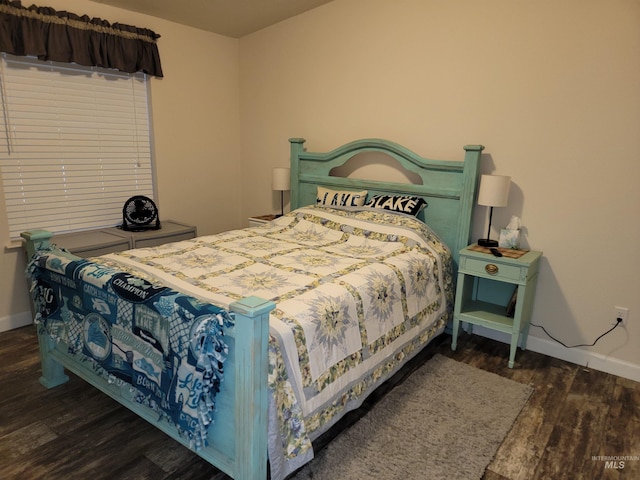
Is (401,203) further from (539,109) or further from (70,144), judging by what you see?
(70,144)

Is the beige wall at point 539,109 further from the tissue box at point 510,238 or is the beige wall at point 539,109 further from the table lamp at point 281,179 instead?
the table lamp at point 281,179

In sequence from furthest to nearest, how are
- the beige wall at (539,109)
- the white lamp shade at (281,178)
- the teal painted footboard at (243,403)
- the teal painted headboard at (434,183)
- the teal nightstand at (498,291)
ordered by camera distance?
the white lamp shade at (281,178) → the teal painted headboard at (434,183) → the teal nightstand at (498,291) → the beige wall at (539,109) → the teal painted footboard at (243,403)

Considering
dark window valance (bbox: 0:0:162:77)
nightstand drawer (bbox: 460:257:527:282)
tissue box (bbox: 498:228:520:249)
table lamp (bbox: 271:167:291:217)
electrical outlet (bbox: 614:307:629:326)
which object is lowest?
electrical outlet (bbox: 614:307:629:326)

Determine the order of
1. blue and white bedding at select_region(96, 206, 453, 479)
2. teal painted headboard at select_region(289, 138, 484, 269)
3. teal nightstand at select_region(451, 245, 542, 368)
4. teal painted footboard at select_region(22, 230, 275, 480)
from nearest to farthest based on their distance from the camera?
teal painted footboard at select_region(22, 230, 275, 480)
blue and white bedding at select_region(96, 206, 453, 479)
teal nightstand at select_region(451, 245, 542, 368)
teal painted headboard at select_region(289, 138, 484, 269)

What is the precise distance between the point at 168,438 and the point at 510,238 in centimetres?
231

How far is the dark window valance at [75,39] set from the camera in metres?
2.71

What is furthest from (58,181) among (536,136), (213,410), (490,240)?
(536,136)

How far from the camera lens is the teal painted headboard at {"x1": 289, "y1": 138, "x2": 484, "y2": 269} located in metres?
2.80

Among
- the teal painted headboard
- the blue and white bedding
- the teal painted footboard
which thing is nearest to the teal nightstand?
the blue and white bedding

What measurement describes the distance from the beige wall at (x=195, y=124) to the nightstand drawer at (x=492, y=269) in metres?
2.61

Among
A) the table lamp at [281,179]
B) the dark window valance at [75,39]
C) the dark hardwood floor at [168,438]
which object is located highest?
the dark window valance at [75,39]

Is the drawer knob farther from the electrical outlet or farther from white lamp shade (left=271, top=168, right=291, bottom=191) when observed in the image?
white lamp shade (left=271, top=168, right=291, bottom=191)

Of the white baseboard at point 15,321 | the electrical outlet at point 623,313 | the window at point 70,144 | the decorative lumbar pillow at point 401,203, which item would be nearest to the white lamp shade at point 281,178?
the decorative lumbar pillow at point 401,203

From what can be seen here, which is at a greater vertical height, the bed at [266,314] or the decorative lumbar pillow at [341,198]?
the decorative lumbar pillow at [341,198]
